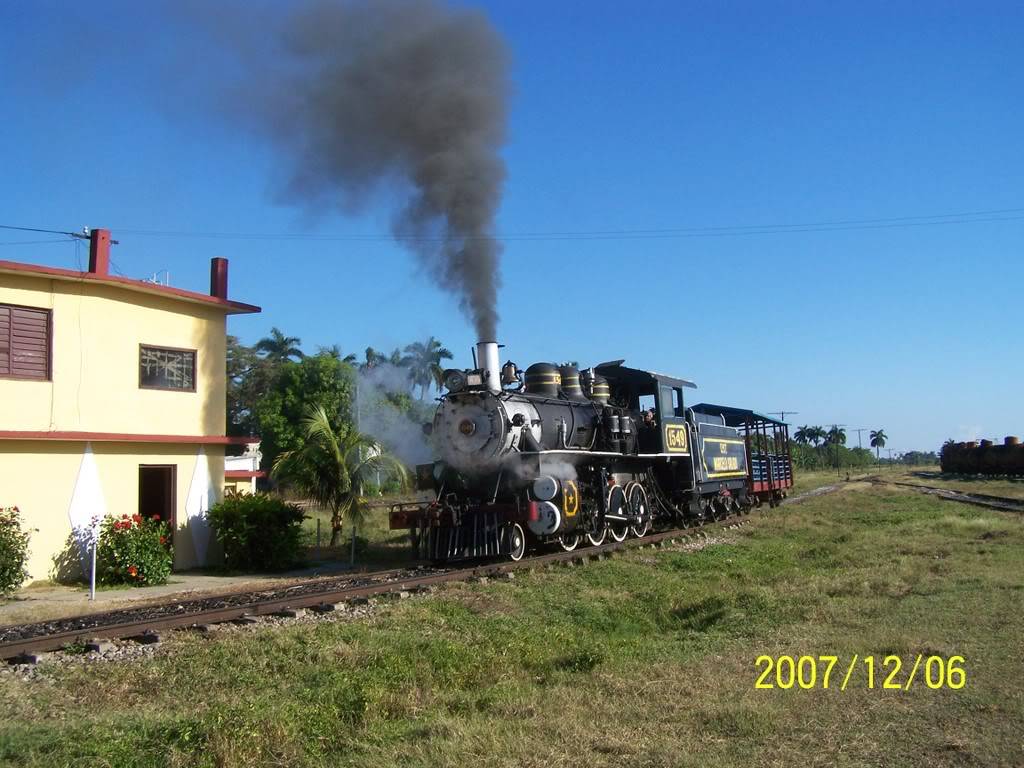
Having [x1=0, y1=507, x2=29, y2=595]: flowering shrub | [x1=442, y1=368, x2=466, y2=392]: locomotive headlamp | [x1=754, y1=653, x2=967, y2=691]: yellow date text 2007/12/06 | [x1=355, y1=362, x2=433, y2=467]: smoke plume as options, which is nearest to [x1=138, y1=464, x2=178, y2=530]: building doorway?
[x1=355, y1=362, x2=433, y2=467]: smoke plume

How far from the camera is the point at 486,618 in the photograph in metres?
9.73

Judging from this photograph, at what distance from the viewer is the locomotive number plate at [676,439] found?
1825 centimetres

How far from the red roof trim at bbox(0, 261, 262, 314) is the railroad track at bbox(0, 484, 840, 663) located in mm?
5871

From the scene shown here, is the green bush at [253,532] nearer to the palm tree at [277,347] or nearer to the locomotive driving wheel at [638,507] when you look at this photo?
the locomotive driving wheel at [638,507]

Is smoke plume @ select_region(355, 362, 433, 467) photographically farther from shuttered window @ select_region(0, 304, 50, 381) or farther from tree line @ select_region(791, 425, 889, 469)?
tree line @ select_region(791, 425, 889, 469)

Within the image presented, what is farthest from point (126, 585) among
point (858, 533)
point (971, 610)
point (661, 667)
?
point (858, 533)

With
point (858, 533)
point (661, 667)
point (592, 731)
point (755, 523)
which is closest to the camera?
point (592, 731)

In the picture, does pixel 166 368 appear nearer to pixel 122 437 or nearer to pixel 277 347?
pixel 122 437

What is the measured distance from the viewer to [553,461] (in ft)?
48.0

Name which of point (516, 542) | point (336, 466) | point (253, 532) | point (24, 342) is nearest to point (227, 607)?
point (253, 532)

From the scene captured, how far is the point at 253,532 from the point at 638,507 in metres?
7.62

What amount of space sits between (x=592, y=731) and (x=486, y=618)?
14.8ft

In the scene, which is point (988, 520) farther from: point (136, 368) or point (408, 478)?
point (136, 368)

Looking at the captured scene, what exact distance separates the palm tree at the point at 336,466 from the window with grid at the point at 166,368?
8.18 ft
